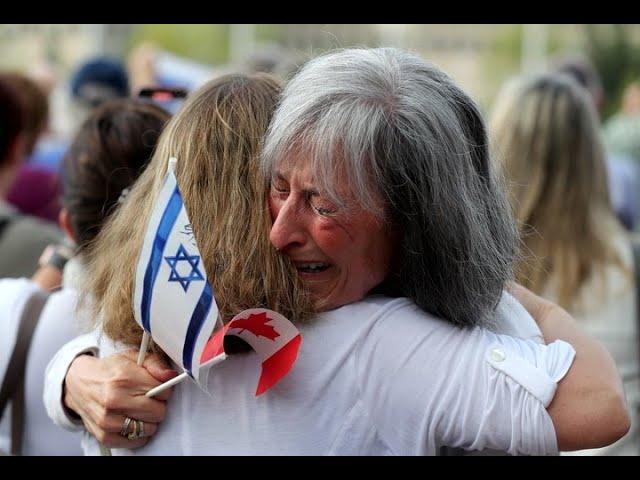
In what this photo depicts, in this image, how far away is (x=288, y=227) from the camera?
1.88m

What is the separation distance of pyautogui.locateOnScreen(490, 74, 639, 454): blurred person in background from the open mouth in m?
1.83

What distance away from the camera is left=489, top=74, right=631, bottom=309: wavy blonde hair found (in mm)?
3660

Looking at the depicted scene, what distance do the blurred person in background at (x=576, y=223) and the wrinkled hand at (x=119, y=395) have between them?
1.97m

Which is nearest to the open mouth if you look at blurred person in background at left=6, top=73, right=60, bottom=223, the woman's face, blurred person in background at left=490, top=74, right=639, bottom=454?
the woman's face

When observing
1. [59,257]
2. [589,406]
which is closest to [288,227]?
[589,406]

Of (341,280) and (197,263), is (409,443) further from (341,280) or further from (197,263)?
(197,263)

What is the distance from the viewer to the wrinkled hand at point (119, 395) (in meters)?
1.98

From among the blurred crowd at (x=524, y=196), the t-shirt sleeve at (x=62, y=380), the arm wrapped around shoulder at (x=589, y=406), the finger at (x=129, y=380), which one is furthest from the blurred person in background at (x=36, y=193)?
the arm wrapped around shoulder at (x=589, y=406)

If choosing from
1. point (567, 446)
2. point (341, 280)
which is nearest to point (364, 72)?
point (341, 280)

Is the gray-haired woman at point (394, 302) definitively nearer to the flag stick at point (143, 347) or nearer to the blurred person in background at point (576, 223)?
the flag stick at point (143, 347)

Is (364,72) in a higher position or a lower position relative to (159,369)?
higher
